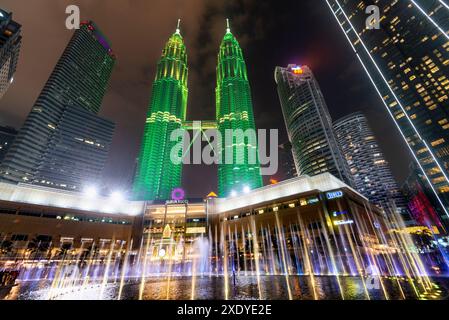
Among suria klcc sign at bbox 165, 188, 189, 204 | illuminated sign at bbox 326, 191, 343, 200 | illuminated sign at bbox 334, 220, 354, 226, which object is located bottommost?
illuminated sign at bbox 334, 220, 354, 226

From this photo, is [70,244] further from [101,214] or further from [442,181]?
[442,181]

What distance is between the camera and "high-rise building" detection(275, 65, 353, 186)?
124688 mm

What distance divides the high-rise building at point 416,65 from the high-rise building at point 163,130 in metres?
123

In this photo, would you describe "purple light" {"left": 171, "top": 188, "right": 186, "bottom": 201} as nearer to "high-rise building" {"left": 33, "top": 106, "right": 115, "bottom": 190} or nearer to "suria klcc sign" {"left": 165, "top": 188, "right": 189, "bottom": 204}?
"suria klcc sign" {"left": 165, "top": 188, "right": 189, "bottom": 204}

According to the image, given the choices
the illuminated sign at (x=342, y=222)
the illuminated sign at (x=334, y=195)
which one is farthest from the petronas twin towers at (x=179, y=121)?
the illuminated sign at (x=342, y=222)

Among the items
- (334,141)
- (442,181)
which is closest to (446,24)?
(442,181)

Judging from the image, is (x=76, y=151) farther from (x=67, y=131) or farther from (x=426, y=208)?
(x=426, y=208)

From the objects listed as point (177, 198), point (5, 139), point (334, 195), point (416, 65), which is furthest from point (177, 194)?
point (5, 139)

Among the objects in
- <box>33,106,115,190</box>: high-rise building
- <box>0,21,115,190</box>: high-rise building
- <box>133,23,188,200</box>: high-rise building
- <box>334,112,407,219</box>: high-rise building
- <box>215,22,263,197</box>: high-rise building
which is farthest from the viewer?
<box>334,112,407,219</box>: high-rise building

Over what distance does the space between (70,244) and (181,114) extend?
121 m

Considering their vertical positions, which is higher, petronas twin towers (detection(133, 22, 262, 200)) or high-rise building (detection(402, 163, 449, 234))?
petronas twin towers (detection(133, 22, 262, 200))

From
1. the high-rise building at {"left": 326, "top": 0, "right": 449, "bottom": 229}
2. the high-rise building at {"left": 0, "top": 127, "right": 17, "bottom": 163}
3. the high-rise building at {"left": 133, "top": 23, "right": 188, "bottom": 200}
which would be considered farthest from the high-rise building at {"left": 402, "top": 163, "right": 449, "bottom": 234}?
the high-rise building at {"left": 0, "top": 127, "right": 17, "bottom": 163}

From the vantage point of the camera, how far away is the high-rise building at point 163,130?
13525cm
